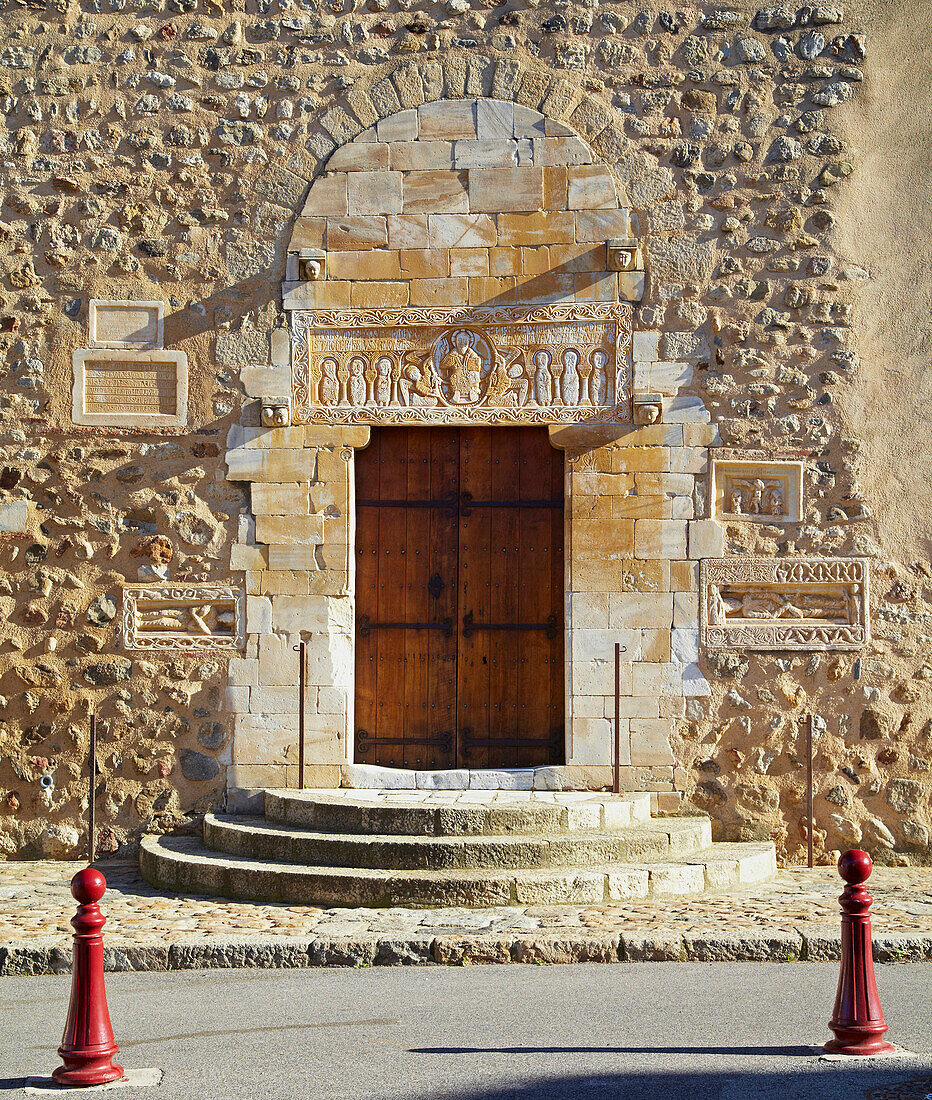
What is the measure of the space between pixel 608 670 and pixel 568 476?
4.14 ft

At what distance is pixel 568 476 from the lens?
7.95 m

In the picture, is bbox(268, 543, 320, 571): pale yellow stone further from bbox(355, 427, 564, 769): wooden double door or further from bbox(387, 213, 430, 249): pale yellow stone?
bbox(387, 213, 430, 249): pale yellow stone

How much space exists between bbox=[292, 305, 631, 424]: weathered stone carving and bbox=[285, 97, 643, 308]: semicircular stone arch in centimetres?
11

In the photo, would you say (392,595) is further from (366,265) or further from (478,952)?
(478,952)

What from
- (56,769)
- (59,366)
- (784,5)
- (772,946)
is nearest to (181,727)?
(56,769)

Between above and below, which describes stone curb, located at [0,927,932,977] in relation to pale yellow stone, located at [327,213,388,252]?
below

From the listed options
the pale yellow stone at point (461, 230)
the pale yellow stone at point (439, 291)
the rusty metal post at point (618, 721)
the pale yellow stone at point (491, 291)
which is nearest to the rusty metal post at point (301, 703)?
the rusty metal post at point (618, 721)

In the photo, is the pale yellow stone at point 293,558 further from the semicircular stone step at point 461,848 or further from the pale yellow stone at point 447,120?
the pale yellow stone at point 447,120

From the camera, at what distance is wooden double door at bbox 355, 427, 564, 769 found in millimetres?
8125

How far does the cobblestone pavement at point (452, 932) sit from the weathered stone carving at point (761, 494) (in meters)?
2.37

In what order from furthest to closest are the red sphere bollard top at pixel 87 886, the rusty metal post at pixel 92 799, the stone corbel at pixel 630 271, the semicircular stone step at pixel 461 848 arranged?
1. the stone corbel at pixel 630 271
2. the rusty metal post at pixel 92 799
3. the semicircular stone step at pixel 461 848
4. the red sphere bollard top at pixel 87 886

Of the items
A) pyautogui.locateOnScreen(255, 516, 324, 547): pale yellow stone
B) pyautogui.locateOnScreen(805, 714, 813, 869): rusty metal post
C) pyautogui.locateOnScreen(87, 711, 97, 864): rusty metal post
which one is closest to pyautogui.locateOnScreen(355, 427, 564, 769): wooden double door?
pyautogui.locateOnScreen(255, 516, 324, 547): pale yellow stone

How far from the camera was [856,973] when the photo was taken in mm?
4277

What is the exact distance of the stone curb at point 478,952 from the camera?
5.61 m
